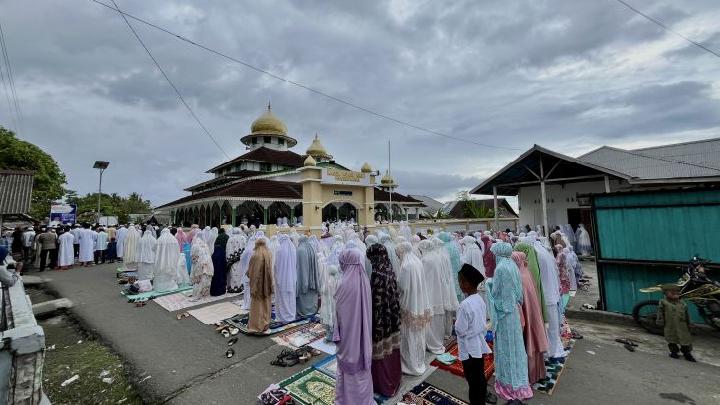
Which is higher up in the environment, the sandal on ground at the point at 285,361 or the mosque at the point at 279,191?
the mosque at the point at 279,191

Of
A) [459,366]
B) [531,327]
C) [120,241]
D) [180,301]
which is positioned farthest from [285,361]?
[120,241]

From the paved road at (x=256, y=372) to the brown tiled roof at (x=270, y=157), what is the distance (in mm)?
19625

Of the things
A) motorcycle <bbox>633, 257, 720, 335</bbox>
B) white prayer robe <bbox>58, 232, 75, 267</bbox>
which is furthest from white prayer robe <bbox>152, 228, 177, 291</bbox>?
motorcycle <bbox>633, 257, 720, 335</bbox>

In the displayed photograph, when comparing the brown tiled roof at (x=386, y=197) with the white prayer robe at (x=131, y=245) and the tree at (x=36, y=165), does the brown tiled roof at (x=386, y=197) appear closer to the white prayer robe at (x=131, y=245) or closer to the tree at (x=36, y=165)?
the white prayer robe at (x=131, y=245)

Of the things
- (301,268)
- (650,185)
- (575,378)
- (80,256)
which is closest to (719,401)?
(575,378)

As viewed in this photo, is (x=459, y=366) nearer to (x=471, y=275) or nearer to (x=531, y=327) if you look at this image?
(x=531, y=327)

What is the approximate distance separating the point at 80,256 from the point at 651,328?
17.7 metres

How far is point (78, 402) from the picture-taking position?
339cm

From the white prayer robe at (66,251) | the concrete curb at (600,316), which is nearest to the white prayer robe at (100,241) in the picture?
the white prayer robe at (66,251)

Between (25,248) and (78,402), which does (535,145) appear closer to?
(78,402)

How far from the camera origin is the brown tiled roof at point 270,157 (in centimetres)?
2399

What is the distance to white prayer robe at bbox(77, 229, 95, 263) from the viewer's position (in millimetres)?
12320

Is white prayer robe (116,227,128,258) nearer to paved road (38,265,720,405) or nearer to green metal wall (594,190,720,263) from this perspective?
paved road (38,265,720,405)

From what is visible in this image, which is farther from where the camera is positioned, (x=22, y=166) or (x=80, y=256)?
(x=22, y=166)
